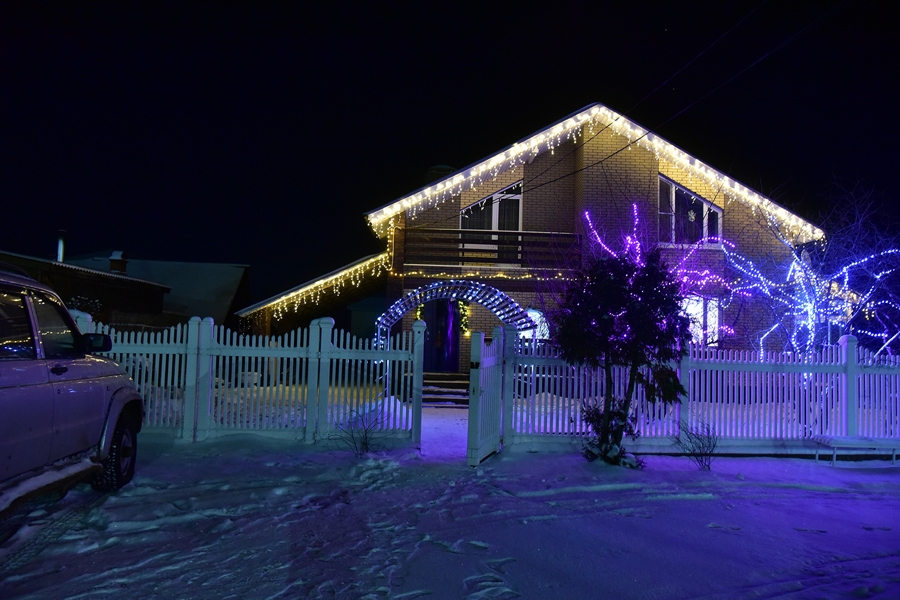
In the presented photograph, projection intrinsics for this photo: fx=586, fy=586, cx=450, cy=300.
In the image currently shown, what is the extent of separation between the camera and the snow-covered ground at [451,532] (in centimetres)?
392

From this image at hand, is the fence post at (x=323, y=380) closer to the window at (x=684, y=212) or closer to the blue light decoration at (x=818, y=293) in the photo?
the blue light decoration at (x=818, y=293)

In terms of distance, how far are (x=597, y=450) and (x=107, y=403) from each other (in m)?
5.62

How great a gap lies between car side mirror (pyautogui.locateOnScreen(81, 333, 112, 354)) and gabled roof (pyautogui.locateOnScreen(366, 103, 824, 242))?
11059mm

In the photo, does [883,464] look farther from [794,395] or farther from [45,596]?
[45,596]

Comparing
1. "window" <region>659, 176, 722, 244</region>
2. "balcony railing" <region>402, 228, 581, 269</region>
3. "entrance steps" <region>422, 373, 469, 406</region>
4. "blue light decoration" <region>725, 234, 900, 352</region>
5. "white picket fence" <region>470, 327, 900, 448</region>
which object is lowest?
"entrance steps" <region>422, 373, 469, 406</region>

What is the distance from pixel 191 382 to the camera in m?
8.23

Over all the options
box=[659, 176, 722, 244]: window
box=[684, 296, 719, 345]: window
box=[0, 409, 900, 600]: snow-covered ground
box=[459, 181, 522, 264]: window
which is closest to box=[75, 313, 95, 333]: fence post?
box=[0, 409, 900, 600]: snow-covered ground

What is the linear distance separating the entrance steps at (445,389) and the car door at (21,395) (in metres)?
10.3

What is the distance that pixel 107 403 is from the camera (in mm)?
5562

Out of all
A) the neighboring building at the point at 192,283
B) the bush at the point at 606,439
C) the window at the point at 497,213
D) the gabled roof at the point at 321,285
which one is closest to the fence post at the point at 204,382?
the bush at the point at 606,439

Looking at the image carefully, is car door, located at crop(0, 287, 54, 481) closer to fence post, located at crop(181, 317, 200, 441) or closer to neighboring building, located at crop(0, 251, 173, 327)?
fence post, located at crop(181, 317, 200, 441)

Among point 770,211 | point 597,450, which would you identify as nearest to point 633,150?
point 770,211

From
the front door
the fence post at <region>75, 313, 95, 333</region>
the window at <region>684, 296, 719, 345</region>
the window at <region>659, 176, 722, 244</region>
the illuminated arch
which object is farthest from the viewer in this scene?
the front door

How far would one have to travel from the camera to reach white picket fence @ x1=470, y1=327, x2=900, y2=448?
7.99 m
